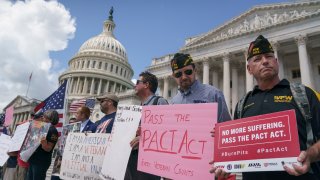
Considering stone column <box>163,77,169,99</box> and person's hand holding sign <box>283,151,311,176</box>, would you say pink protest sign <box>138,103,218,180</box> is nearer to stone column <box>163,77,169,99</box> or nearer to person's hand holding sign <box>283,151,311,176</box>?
person's hand holding sign <box>283,151,311,176</box>

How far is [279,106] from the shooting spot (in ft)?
8.70

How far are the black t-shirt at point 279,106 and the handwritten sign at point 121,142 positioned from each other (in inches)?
69.2

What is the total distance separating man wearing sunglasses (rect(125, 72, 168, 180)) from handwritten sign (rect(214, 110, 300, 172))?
1.64 metres

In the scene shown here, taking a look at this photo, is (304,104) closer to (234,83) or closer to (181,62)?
(181,62)

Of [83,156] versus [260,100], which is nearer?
[260,100]

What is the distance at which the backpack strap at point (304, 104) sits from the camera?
7.90 ft

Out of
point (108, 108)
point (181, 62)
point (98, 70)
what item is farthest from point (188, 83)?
point (98, 70)

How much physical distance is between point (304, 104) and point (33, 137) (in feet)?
19.7

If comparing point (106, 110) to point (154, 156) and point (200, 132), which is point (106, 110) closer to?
point (154, 156)

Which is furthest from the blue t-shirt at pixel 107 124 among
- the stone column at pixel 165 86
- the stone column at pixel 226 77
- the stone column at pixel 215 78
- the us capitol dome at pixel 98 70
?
the us capitol dome at pixel 98 70

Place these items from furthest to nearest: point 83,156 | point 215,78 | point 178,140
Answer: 1. point 215,78
2. point 83,156
3. point 178,140

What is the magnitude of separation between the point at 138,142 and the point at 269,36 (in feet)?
87.8

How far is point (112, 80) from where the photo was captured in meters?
79.8

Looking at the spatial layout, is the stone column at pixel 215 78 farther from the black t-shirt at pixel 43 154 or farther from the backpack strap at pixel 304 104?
the backpack strap at pixel 304 104
